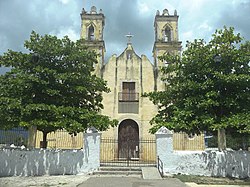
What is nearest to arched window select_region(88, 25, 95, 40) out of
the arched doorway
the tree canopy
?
the arched doorway

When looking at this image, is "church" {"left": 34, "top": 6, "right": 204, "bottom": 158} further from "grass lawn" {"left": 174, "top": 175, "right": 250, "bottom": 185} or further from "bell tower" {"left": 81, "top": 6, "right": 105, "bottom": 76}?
"grass lawn" {"left": 174, "top": 175, "right": 250, "bottom": 185}

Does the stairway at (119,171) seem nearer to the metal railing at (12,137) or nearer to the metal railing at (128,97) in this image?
the metal railing at (12,137)

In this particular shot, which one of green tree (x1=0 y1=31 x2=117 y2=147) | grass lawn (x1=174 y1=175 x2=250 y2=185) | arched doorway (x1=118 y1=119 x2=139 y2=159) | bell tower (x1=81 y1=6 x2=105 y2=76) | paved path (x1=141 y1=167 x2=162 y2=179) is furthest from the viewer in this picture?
bell tower (x1=81 y1=6 x2=105 y2=76)

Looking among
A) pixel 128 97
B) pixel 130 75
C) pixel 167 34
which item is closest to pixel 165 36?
pixel 167 34

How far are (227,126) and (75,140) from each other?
1023cm

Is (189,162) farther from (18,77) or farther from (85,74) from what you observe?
(18,77)

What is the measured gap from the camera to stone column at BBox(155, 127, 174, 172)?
12.1 m

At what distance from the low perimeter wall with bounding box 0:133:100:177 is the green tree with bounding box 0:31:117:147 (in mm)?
1069

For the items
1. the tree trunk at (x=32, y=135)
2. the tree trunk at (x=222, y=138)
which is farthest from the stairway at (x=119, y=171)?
the tree trunk at (x=222, y=138)

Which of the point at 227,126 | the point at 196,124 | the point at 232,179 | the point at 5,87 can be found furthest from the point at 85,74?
the point at 232,179

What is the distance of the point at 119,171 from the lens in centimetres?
1217

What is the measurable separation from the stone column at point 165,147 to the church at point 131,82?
5.48 meters

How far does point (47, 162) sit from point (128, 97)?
8.31m

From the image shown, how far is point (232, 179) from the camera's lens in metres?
11.6
